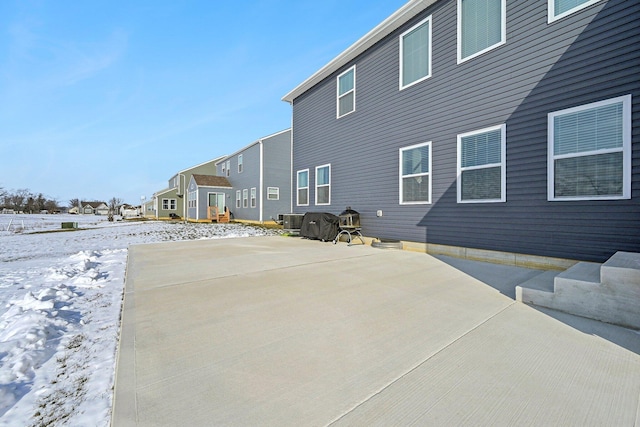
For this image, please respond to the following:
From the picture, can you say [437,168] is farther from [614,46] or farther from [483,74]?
[614,46]

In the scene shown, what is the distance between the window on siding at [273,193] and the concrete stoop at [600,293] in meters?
15.0

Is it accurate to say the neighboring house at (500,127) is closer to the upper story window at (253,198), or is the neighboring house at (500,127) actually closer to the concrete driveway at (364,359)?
the concrete driveway at (364,359)

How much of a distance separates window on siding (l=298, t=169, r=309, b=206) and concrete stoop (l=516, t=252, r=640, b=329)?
8.20 metres

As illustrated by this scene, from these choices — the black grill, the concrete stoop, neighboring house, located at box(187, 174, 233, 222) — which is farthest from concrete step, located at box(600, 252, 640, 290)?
neighboring house, located at box(187, 174, 233, 222)

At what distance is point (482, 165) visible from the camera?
17.4ft

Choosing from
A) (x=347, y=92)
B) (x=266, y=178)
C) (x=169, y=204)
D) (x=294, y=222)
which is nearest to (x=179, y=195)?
(x=169, y=204)

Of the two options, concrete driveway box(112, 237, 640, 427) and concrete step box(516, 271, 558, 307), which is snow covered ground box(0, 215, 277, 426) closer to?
concrete driveway box(112, 237, 640, 427)

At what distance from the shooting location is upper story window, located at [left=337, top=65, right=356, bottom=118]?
8477 millimetres

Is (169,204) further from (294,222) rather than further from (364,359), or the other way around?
(364,359)

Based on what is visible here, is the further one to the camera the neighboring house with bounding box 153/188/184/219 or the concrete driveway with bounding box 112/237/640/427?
the neighboring house with bounding box 153/188/184/219

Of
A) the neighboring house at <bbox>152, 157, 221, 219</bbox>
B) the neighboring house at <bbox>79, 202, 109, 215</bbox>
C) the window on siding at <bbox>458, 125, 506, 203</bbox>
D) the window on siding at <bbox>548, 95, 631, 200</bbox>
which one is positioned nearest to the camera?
the window on siding at <bbox>548, 95, 631, 200</bbox>

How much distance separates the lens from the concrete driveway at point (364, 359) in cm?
140

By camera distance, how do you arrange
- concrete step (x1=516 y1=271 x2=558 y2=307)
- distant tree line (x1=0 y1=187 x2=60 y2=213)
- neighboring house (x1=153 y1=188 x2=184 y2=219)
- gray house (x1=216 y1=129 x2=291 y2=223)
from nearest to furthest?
1. concrete step (x1=516 y1=271 x2=558 y2=307)
2. gray house (x1=216 y1=129 x2=291 y2=223)
3. neighboring house (x1=153 y1=188 x2=184 y2=219)
4. distant tree line (x1=0 y1=187 x2=60 y2=213)

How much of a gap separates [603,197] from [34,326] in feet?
23.5
